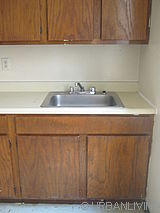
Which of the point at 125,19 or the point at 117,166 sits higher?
the point at 125,19

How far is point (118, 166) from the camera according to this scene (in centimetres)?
171

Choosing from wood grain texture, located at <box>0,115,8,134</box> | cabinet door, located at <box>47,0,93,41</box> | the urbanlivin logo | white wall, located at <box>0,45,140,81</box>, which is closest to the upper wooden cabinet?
cabinet door, located at <box>47,0,93,41</box>

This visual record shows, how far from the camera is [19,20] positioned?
5.58ft

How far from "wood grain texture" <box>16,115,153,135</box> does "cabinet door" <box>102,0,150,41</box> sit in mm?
659

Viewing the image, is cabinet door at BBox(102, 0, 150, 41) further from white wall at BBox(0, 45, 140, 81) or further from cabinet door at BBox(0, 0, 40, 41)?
cabinet door at BBox(0, 0, 40, 41)

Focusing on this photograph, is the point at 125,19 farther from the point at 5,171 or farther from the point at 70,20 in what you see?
the point at 5,171

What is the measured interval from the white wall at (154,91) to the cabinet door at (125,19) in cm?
8

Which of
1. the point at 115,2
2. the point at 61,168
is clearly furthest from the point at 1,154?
the point at 115,2

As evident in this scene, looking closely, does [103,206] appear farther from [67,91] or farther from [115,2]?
[115,2]

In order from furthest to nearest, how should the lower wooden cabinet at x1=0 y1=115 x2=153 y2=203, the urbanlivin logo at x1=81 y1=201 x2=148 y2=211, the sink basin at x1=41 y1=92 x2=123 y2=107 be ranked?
the sink basin at x1=41 y1=92 x2=123 y2=107, the urbanlivin logo at x1=81 y1=201 x2=148 y2=211, the lower wooden cabinet at x1=0 y1=115 x2=153 y2=203

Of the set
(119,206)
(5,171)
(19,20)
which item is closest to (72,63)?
(19,20)

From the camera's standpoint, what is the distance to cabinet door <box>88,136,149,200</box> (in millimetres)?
1657

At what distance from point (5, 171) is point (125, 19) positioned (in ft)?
5.06

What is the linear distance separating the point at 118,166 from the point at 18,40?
129 cm
